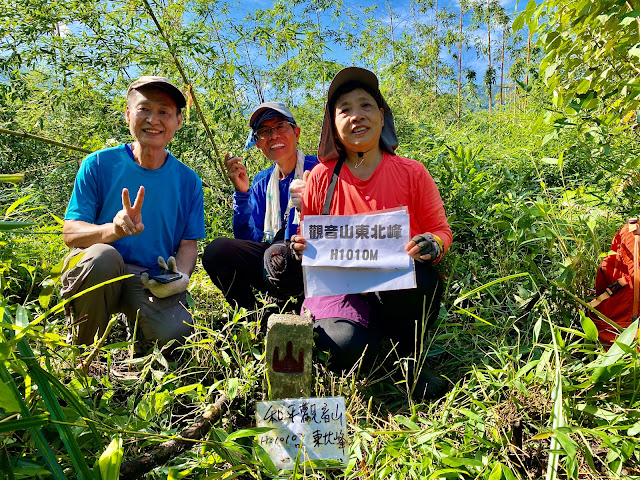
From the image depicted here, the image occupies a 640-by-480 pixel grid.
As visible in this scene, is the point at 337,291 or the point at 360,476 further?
the point at 337,291

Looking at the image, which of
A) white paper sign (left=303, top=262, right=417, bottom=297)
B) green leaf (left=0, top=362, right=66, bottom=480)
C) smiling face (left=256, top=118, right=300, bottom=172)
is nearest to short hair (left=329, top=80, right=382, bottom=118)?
smiling face (left=256, top=118, right=300, bottom=172)

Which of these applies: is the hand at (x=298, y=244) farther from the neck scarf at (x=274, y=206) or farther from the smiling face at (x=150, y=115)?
the smiling face at (x=150, y=115)

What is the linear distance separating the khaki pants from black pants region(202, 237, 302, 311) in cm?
21

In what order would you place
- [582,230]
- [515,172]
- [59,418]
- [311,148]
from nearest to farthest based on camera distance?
1. [59,418]
2. [582,230]
3. [515,172]
4. [311,148]

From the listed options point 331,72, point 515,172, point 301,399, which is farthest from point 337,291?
point 331,72

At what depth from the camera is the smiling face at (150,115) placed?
83.7 inches

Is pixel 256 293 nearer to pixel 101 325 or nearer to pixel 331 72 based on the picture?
pixel 101 325

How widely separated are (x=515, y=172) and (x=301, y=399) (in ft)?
7.81

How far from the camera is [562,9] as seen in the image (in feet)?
5.55

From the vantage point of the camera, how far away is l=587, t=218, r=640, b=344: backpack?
67.5 inches

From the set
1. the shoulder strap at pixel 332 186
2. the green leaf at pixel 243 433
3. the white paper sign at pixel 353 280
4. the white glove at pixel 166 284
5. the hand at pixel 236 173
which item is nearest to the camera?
the green leaf at pixel 243 433

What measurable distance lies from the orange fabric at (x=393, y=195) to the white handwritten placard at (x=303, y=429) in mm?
772

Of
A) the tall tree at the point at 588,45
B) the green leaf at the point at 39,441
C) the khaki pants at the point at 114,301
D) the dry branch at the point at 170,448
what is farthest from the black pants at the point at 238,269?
the tall tree at the point at 588,45

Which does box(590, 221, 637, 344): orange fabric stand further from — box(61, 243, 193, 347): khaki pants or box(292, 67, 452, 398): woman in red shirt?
box(61, 243, 193, 347): khaki pants
